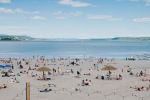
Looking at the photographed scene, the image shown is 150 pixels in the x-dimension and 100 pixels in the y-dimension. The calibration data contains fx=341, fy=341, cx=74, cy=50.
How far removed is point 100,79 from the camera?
38.2 m

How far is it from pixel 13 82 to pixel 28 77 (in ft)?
15.8

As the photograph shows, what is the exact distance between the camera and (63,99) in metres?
26.8

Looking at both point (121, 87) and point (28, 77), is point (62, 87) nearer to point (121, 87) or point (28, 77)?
point (121, 87)

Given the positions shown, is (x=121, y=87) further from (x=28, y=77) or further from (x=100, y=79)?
(x=28, y=77)

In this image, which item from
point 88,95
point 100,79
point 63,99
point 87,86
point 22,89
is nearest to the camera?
point 63,99

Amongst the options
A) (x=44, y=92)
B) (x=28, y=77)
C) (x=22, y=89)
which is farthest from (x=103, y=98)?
(x=28, y=77)

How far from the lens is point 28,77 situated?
1582 inches

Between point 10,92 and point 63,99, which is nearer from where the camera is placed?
point 63,99

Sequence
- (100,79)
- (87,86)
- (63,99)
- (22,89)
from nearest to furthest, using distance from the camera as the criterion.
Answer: (63,99)
(22,89)
(87,86)
(100,79)

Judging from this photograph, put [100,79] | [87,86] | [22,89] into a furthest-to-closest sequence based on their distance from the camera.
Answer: [100,79] < [87,86] < [22,89]

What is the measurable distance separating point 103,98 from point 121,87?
573cm

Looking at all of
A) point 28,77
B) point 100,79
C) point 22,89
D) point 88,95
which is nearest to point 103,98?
point 88,95

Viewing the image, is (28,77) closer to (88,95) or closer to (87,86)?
(87,86)

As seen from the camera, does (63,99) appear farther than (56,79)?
No
